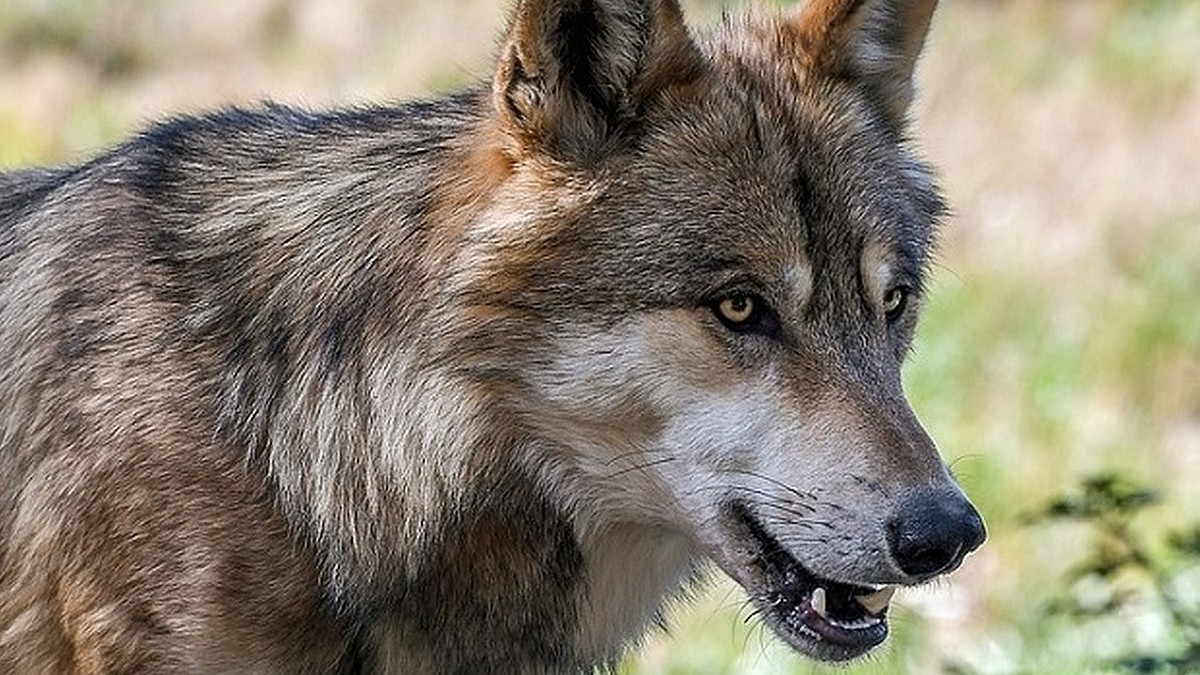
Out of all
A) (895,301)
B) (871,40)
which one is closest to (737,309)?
(895,301)

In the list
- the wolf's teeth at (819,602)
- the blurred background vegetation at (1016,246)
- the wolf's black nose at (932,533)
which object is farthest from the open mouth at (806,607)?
the blurred background vegetation at (1016,246)

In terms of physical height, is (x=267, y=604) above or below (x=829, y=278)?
below

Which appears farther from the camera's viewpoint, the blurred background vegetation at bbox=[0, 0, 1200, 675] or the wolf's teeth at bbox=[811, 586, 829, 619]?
the blurred background vegetation at bbox=[0, 0, 1200, 675]

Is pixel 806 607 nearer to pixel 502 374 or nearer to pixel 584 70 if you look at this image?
pixel 502 374

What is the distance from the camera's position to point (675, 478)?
3656 millimetres

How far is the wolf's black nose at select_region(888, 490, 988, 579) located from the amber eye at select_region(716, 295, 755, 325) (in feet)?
1.47

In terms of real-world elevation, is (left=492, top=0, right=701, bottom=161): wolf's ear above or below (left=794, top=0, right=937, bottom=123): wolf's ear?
above

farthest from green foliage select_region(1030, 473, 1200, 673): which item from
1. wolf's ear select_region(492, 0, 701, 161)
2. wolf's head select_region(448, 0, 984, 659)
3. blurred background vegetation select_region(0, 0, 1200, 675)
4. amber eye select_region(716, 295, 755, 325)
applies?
wolf's ear select_region(492, 0, 701, 161)

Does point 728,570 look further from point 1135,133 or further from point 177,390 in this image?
point 1135,133

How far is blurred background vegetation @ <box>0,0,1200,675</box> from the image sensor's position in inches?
236

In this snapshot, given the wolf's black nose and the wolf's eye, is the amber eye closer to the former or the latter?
the wolf's eye

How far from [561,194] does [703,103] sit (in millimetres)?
348

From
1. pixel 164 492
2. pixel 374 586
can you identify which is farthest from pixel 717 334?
pixel 164 492

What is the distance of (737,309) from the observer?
362 cm
